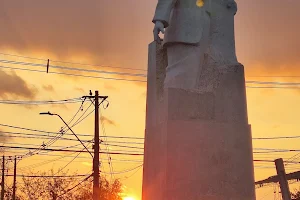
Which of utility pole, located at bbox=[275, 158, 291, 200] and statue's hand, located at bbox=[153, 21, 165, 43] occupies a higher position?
statue's hand, located at bbox=[153, 21, 165, 43]

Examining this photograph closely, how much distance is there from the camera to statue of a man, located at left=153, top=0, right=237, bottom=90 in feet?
28.8

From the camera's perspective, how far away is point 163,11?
882cm

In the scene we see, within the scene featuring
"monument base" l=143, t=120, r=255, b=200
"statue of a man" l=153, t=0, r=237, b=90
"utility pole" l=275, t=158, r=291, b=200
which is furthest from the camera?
"utility pole" l=275, t=158, r=291, b=200

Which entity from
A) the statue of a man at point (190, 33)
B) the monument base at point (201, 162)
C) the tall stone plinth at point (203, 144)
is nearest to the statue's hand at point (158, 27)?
the statue of a man at point (190, 33)

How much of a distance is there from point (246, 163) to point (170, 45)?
2.14 metres

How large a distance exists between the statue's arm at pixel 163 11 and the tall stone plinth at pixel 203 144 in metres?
1.04

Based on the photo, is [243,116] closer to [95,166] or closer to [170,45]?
[170,45]

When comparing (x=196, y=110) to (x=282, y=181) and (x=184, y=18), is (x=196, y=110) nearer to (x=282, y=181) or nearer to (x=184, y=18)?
(x=184, y=18)

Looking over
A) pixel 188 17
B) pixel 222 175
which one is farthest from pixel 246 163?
pixel 188 17

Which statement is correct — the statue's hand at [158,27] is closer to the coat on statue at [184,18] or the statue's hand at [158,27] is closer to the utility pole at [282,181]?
the coat on statue at [184,18]

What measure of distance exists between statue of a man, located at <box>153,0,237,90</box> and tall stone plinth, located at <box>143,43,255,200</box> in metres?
0.29

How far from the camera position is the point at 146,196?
8.97m

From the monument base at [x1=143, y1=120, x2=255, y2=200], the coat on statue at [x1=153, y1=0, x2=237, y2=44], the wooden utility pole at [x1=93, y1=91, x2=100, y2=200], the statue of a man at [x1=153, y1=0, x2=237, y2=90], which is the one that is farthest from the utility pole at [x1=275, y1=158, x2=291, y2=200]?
the wooden utility pole at [x1=93, y1=91, x2=100, y2=200]

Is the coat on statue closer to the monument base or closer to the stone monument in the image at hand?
the stone monument
